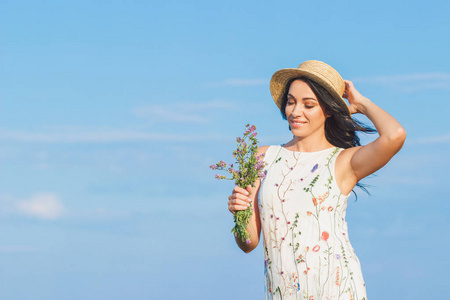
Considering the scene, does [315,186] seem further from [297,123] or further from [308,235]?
[297,123]

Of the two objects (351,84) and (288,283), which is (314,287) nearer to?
(288,283)

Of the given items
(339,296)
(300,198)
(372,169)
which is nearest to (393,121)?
(372,169)

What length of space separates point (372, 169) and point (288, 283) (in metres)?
1.23

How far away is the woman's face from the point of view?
793 cm

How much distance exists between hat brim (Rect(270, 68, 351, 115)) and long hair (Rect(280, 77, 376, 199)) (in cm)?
→ 4

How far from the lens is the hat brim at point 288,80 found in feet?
25.9

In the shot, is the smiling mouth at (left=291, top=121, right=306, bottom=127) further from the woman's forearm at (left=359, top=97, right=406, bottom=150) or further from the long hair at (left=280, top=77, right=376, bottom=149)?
the woman's forearm at (left=359, top=97, right=406, bottom=150)

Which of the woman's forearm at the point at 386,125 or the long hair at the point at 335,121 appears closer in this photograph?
the woman's forearm at the point at 386,125

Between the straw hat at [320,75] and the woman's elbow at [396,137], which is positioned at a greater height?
the straw hat at [320,75]

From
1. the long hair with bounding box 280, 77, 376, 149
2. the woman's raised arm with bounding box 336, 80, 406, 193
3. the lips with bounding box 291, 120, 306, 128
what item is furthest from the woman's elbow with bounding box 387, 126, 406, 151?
the lips with bounding box 291, 120, 306, 128

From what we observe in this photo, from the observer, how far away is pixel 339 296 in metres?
7.60

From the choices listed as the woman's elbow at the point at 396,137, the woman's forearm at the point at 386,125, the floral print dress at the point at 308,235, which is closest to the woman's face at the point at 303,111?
the floral print dress at the point at 308,235

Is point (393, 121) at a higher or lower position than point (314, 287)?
higher

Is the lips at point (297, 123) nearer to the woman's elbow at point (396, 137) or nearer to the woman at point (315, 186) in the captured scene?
the woman at point (315, 186)
